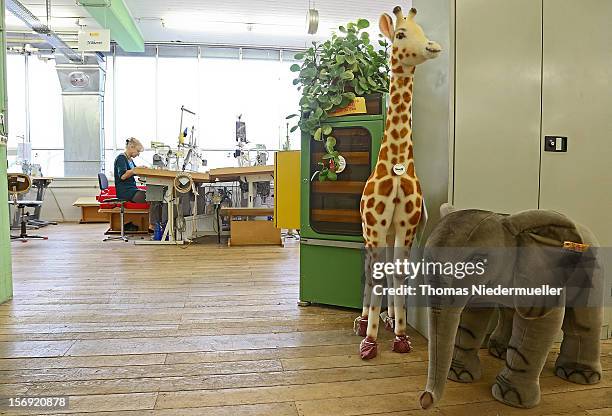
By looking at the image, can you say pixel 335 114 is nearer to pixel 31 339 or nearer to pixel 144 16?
pixel 31 339

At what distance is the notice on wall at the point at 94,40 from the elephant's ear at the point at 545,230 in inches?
264

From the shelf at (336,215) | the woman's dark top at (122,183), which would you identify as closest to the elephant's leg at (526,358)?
the shelf at (336,215)

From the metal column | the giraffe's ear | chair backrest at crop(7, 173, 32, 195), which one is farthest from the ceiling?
the giraffe's ear

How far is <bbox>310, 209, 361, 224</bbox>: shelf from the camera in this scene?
9.62ft

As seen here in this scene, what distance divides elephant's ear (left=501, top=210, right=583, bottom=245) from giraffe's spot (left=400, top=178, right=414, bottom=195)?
0.59 metres

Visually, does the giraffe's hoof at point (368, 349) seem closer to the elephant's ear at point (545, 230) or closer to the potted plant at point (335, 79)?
the elephant's ear at point (545, 230)

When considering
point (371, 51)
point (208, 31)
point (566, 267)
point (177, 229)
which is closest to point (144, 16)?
point (208, 31)

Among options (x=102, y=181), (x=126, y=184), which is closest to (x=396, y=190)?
(x=126, y=184)

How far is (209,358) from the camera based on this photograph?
223 cm

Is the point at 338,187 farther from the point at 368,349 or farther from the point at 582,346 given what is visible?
the point at 582,346

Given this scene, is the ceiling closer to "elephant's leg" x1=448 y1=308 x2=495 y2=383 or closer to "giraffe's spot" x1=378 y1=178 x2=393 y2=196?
"giraffe's spot" x1=378 y1=178 x2=393 y2=196

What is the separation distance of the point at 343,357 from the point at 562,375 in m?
0.96

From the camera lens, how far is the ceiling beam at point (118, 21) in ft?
21.8

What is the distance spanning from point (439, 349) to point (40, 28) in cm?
778
